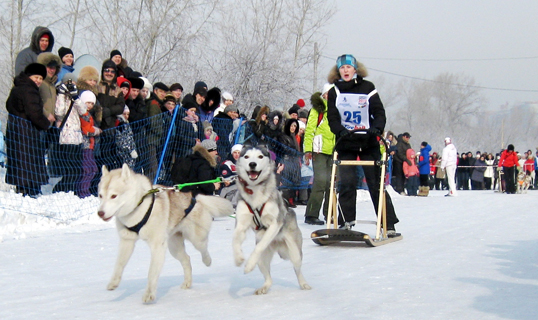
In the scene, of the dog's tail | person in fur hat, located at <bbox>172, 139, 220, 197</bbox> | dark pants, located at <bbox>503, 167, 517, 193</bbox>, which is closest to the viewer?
the dog's tail

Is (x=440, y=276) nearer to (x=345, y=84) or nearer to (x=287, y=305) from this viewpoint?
(x=287, y=305)

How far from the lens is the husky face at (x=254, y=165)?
191 inches

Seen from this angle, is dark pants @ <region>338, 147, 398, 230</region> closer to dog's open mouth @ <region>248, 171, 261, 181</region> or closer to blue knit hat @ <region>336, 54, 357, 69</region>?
blue knit hat @ <region>336, 54, 357, 69</region>

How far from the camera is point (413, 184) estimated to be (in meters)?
19.2

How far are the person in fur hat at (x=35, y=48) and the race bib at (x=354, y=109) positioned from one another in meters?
5.10

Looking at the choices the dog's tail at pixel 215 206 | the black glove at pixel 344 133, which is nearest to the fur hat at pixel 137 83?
the black glove at pixel 344 133

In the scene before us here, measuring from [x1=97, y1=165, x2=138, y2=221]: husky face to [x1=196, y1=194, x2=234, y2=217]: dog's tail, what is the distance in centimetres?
85

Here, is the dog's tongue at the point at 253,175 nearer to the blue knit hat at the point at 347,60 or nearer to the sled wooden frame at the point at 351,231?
the sled wooden frame at the point at 351,231

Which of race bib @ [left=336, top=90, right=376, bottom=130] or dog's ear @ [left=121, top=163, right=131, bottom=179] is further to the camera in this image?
race bib @ [left=336, top=90, right=376, bottom=130]

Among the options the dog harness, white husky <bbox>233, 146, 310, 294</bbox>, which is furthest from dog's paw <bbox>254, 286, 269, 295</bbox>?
the dog harness

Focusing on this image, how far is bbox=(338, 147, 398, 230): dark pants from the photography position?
7.20 meters

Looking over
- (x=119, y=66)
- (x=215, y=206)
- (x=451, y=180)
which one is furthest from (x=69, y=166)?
(x=451, y=180)

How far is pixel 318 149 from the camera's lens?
8.80m

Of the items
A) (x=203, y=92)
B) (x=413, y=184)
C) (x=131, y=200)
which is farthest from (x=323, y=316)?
(x=413, y=184)
